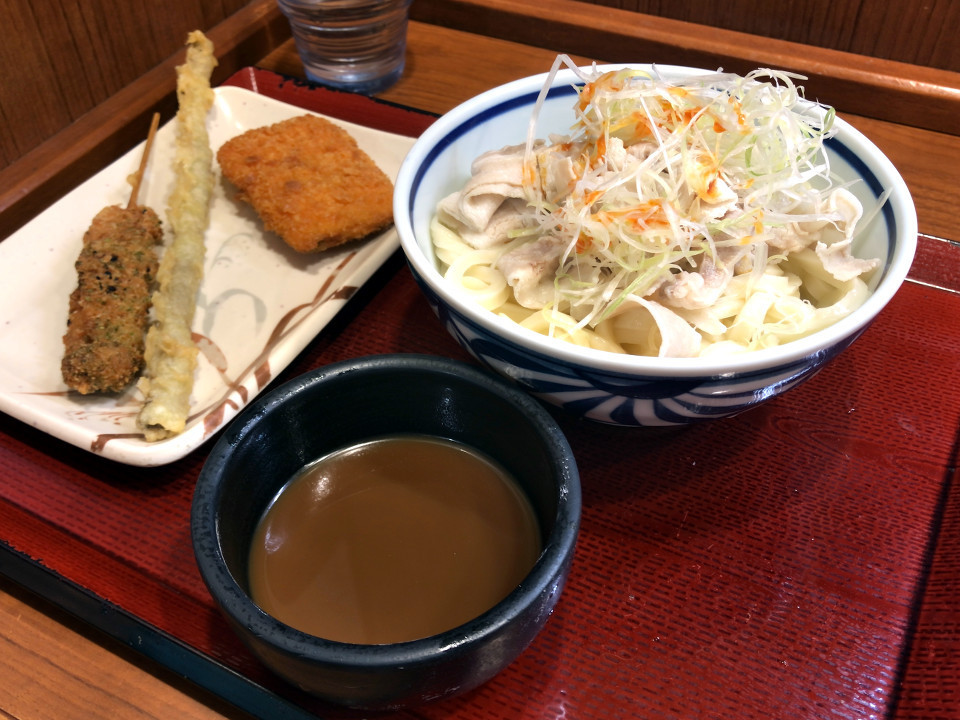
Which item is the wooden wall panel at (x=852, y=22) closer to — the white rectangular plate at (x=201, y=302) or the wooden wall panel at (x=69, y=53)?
the white rectangular plate at (x=201, y=302)

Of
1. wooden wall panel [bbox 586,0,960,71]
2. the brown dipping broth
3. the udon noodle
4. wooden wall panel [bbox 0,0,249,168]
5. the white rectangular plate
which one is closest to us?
the brown dipping broth

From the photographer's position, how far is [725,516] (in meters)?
1.13

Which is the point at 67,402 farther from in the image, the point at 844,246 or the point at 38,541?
the point at 844,246

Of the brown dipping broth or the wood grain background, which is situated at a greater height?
the wood grain background

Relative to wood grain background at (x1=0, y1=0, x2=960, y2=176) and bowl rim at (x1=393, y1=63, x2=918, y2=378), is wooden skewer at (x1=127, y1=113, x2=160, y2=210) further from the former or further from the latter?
bowl rim at (x1=393, y1=63, x2=918, y2=378)

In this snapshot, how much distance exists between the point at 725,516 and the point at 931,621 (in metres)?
0.29

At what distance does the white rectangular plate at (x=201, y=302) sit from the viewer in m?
1.23

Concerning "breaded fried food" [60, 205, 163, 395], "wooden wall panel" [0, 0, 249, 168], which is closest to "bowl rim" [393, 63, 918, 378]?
"breaded fried food" [60, 205, 163, 395]

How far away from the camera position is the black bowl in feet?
2.46

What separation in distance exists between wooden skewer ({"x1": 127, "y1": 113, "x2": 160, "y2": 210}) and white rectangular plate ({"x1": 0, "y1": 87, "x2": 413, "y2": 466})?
1.4 inches

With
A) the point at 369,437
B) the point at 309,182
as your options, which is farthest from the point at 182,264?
the point at 369,437

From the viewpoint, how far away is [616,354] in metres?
0.94

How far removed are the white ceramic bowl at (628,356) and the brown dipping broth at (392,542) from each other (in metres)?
0.17

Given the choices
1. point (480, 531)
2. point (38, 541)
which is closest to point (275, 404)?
point (480, 531)
